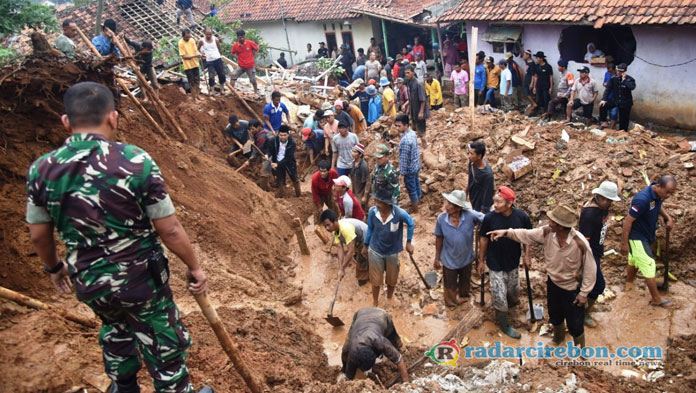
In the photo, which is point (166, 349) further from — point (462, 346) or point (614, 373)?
point (614, 373)

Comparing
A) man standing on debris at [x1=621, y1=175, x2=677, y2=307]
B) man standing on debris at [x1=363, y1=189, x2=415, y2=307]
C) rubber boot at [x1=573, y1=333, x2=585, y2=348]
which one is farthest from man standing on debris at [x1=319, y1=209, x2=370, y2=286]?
man standing on debris at [x1=621, y1=175, x2=677, y2=307]

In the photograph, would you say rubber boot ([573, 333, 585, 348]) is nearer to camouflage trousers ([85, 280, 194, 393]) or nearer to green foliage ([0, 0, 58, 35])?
camouflage trousers ([85, 280, 194, 393])

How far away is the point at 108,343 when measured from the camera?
3.54 meters

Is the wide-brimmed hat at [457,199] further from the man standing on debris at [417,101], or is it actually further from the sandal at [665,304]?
the man standing on debris at [417,101]

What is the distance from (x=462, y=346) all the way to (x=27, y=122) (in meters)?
6.30

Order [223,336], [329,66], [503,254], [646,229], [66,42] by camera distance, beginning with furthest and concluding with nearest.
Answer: [329,66], [66,42], [646,229], [503,254], [223,336]

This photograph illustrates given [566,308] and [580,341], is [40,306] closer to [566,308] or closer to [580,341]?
[566,308]

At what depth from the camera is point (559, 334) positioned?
20.5ft

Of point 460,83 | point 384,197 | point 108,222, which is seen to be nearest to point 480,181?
point 384,197

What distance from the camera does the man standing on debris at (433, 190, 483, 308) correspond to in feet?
21.4

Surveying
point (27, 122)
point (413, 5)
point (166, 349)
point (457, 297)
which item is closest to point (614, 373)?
point (457, 297)

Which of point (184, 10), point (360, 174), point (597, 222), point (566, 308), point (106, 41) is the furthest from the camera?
point (184, 10)

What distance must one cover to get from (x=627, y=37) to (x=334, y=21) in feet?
43.9

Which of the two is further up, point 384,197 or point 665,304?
point 384,197
